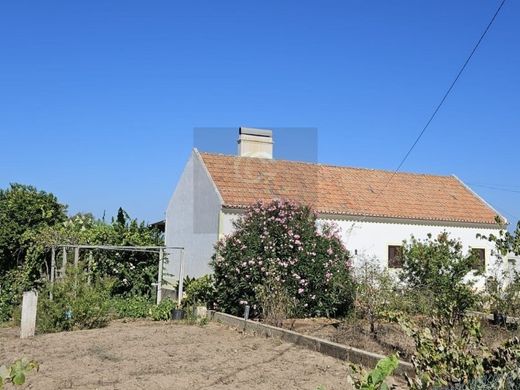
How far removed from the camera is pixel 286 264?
13.1m

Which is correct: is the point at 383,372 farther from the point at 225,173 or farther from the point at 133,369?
the point at 225,173

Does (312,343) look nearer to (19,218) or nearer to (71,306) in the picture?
(71,306)

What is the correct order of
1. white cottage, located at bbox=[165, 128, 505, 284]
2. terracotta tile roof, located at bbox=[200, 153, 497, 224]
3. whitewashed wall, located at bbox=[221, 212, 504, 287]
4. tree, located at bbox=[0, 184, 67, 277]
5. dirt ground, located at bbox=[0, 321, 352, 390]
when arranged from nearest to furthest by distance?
1. dirt ground, located at bbox=[0, 321, 352, 390]
2. tree, located at bbox=[0, 184, 67, 277]
3. white cottage, located at bbox=[165, 128, 505, 284]
4. terracotta tile roof, located at bbox=[200, 153, 497, 224]
5. whitewashed wall, located at bbox=[221, 212, 504, 287]

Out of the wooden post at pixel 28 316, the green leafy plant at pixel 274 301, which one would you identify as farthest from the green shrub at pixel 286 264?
the wooden post at pixel 28 316

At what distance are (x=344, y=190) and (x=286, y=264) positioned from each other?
10118 millimetres

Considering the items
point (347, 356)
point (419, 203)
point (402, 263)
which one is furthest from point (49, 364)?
point (419, 203)

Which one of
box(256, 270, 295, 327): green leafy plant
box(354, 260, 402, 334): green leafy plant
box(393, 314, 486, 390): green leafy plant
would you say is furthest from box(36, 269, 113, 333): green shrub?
box(393, 314, 486, 390): green leafy plant

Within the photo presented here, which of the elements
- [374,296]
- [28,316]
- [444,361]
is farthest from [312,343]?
[28,316]

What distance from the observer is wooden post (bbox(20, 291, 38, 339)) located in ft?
37.2

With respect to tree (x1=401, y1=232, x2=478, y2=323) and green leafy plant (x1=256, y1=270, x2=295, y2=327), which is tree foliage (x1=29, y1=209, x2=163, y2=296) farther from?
tree (x1=401, y1=232, x2=478, y2=323)

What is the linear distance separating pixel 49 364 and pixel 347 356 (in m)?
4.74

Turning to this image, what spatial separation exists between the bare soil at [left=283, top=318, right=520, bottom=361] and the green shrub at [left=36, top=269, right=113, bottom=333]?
4.37 meters

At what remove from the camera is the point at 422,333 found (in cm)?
473

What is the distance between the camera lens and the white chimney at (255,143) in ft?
74.6
